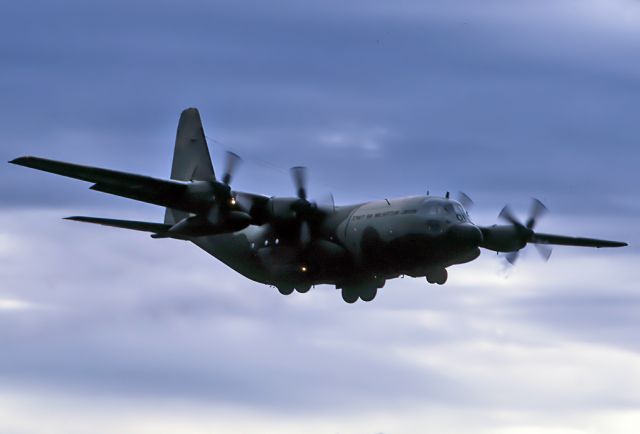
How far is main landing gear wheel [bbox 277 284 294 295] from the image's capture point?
48.2 m

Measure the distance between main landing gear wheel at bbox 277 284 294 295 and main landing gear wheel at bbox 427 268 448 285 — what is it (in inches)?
223

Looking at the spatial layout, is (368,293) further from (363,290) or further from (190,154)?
(190,154)

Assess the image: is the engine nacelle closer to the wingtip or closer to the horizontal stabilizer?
the horizontal stabilizer

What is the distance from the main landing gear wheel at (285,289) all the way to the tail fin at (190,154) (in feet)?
27.8

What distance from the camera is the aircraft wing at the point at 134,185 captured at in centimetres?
4206

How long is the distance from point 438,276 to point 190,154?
15492 mm

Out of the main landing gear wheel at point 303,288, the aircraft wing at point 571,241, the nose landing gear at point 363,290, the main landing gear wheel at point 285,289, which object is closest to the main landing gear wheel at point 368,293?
the nose landing gear at point 363,290

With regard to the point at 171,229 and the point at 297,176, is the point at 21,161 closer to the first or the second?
the point at 171,229

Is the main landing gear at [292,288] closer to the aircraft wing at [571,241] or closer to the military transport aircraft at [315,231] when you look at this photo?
the military transport aircraft at [315,231]

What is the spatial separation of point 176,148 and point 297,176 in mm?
10301

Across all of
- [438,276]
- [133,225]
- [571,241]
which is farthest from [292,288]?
[571,241]

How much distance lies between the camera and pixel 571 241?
5500 centimetres

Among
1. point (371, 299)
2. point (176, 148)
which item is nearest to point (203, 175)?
point (176, 148)

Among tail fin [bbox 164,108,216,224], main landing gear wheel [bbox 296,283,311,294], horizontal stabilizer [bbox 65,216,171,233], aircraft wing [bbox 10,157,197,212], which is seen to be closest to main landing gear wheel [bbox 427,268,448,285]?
main landing gear wheel [bbox 296,283,311,294]
